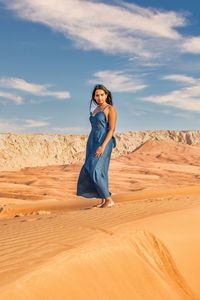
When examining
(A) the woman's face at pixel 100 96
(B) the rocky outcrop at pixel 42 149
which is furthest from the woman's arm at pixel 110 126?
(B) the rocky outcrop at pixel 42 149

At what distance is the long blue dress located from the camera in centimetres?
790

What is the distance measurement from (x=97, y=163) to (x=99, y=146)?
268mm

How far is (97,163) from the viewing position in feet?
26.0

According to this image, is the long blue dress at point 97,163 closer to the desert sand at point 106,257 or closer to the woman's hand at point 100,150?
the woman's hand at point 100,150

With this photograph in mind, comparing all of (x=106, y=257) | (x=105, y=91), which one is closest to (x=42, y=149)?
(x=105, y=91)

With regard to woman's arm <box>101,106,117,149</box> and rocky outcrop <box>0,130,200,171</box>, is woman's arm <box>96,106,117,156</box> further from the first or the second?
rocky outcrop <box>0,130,200,171</box>

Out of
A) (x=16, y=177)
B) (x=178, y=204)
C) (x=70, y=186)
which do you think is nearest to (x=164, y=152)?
(x=16, y=177)

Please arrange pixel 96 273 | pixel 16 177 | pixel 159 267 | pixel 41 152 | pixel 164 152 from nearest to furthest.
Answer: pixel 96 273
pixel 159 267
pixel 16 177
pixel 164 152
pixel 41 152

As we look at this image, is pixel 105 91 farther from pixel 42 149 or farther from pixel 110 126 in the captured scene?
pixel 42 149

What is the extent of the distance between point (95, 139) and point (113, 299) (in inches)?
173

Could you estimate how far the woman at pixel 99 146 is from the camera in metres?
7.89

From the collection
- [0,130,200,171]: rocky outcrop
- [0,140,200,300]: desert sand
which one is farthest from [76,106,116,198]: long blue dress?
[0,130,200,171]: rocky outcrop

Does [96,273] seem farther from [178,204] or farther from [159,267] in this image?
[178,204]

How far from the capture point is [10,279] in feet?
11.1
